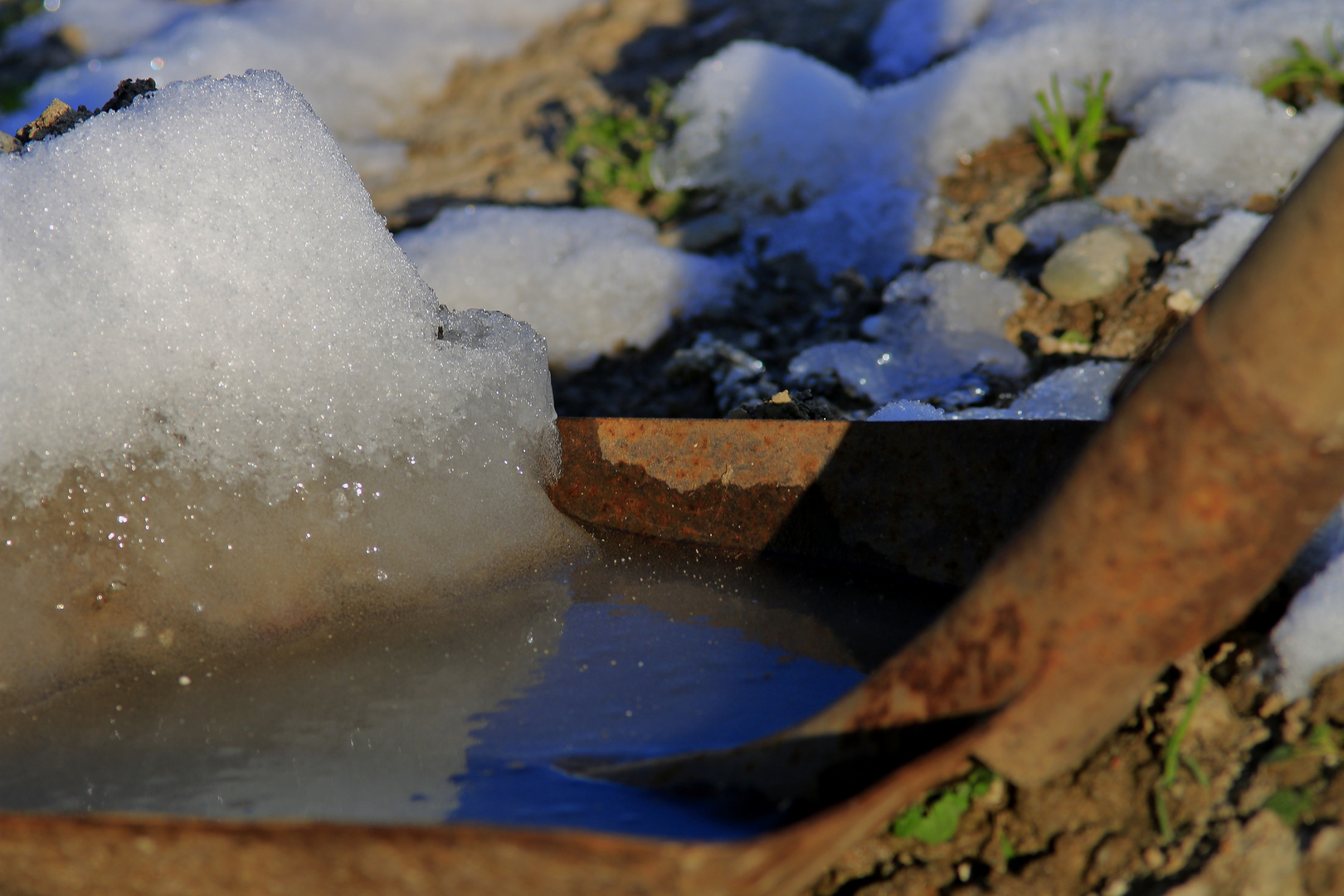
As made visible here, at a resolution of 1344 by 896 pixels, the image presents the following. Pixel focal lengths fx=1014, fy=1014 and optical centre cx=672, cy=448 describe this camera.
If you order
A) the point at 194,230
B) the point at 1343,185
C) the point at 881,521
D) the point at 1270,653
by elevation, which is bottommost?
the point at 881,521

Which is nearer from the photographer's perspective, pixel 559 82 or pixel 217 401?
pixel 217 401

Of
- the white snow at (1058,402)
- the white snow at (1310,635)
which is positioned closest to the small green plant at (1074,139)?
the white snow at (1058,402)

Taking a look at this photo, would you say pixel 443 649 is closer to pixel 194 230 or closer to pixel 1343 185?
pixel 194 230

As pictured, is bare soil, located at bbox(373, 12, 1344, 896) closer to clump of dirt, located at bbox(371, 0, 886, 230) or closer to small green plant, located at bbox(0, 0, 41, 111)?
clump of dirt, located at bbox(371, 0, 886, 230)

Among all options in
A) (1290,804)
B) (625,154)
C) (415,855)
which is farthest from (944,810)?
(625,154)

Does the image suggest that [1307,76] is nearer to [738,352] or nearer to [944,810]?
[738,352]

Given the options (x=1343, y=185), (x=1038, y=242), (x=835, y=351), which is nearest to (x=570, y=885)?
(x=1343, y=185)

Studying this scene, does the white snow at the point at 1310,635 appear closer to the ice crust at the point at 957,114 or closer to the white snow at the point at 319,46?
the ice crust at the point at 957,114
